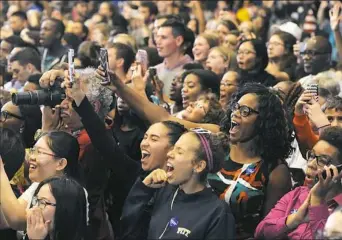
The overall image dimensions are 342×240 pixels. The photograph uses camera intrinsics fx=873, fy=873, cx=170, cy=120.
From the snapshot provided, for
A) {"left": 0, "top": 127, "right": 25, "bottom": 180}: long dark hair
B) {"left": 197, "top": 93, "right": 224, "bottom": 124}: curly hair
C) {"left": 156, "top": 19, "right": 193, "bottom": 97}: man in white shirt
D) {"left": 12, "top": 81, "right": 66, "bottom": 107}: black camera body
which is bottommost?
{"left": 156, "top": 19, "right": 193, "bottom": 97}: man in white shirt

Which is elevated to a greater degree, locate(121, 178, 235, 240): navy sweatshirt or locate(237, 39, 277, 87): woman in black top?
locate(121, 178, 235, 240): navy sweatshirt

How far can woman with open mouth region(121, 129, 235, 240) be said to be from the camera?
13.6 ft

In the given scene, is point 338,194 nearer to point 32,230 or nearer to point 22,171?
point 32,230

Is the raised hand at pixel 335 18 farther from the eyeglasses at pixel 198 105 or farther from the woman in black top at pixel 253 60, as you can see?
the eyeglasses at pixel 198 105

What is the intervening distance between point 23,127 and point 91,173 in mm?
1175

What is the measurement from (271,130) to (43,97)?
129 centimetres

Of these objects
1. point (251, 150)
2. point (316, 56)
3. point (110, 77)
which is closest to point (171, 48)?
point (316, 56)

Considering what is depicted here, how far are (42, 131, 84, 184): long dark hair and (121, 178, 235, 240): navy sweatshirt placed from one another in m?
0.50

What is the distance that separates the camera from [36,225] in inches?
156

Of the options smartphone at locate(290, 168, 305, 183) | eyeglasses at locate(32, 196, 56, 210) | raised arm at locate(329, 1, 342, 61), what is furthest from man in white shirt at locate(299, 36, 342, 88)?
eyeglasses at locate(32, 196, 56, 210)

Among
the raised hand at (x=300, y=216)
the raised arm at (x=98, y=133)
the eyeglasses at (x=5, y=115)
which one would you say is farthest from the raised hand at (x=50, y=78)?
the raised hand at (x=300, y=216)

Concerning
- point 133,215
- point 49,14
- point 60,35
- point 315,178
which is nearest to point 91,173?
point 133,215

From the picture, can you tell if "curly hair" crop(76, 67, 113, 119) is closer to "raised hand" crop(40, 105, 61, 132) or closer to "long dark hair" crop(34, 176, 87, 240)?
"raised hand" crop(40, 105, 61, 132)

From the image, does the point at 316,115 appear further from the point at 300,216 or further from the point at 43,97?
the point at 43,97
